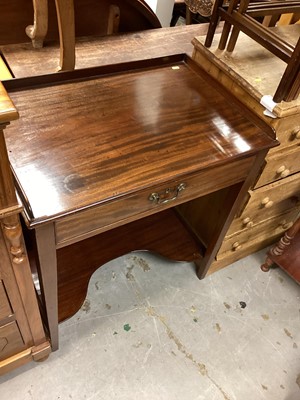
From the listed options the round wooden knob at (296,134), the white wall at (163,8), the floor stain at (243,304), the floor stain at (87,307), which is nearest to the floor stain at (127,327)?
the floor stain at (87,307)

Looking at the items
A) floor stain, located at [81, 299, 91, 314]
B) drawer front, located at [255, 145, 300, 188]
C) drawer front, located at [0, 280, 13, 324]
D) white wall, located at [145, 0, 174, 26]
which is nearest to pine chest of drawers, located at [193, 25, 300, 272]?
drawer front, located at [255, 145, 300, 188]

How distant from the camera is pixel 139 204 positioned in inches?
34.2

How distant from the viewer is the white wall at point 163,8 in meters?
2.12

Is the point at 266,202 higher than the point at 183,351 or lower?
higher

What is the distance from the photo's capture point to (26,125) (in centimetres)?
87

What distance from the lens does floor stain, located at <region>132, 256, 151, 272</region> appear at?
5.15 feet

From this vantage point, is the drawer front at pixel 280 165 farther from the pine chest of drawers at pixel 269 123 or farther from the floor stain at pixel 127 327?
the floor stain at pixel 127 327

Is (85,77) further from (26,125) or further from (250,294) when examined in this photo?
(250,294)

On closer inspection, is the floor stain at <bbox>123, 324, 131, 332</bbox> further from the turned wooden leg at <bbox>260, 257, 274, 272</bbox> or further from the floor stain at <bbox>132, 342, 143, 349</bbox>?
the turned wooden leg at <bbox>260, 257, 274, 272</bbox>

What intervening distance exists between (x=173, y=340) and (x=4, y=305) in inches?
28.2

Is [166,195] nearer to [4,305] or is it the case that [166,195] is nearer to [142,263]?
[4,305]

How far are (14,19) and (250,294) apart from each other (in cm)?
151

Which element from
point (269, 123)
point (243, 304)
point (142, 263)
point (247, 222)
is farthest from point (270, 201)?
point (142, 263)

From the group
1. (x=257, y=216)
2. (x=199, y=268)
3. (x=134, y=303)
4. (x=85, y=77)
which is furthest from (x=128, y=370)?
(x=85, y=77)
